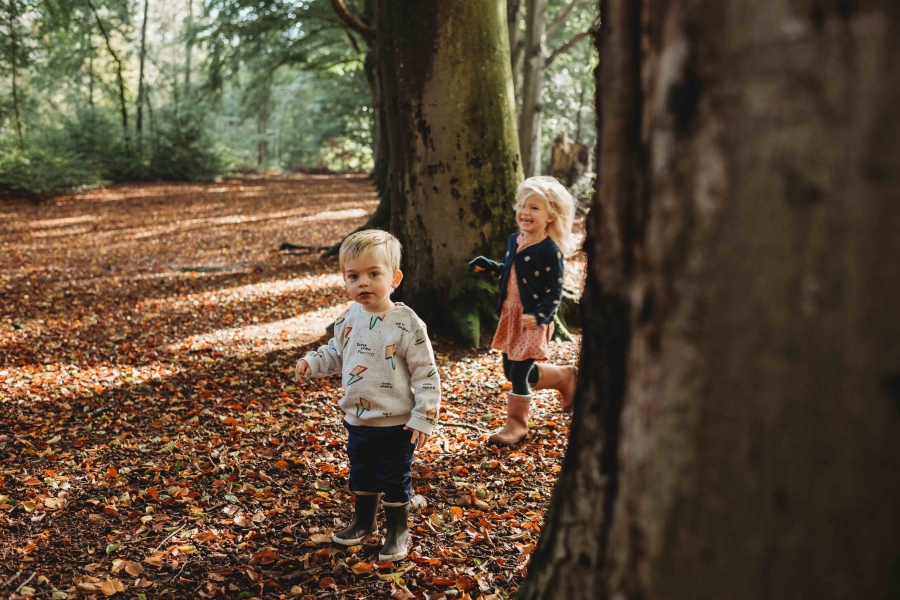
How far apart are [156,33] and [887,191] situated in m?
41.5

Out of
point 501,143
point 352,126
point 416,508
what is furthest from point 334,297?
point 352,126

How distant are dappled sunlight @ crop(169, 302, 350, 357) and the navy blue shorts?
325 centimetres

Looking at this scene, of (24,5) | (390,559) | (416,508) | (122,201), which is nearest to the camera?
(390,559)

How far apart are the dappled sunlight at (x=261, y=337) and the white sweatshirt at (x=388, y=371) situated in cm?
331

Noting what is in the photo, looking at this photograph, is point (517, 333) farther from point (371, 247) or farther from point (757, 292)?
point (757, 292)

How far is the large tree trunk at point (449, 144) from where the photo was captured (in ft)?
18.2

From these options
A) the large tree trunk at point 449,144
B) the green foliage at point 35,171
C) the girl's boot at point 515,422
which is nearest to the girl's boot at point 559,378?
the girl's boot at point 515,422

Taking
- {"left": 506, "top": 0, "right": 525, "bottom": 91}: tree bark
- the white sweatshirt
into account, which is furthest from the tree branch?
{"left": 506, "top": 0, "right": 525, "bottom": 91}: tree bark

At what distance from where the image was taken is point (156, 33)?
117 feet

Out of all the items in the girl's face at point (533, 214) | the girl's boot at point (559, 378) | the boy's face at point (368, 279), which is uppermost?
the girl's face at point (533, 214)

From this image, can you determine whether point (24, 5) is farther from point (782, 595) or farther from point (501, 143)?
point (782, 595)

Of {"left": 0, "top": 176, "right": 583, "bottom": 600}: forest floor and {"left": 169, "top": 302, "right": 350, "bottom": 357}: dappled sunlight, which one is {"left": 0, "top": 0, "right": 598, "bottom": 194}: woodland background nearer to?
{"left": 169, "top": 302, "right": 350, "bottom": 357}: dappled sunlight

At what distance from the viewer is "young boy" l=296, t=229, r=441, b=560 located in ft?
9.14

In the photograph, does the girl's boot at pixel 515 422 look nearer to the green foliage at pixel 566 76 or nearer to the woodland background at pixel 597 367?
the woodland background at pixel 597 367
